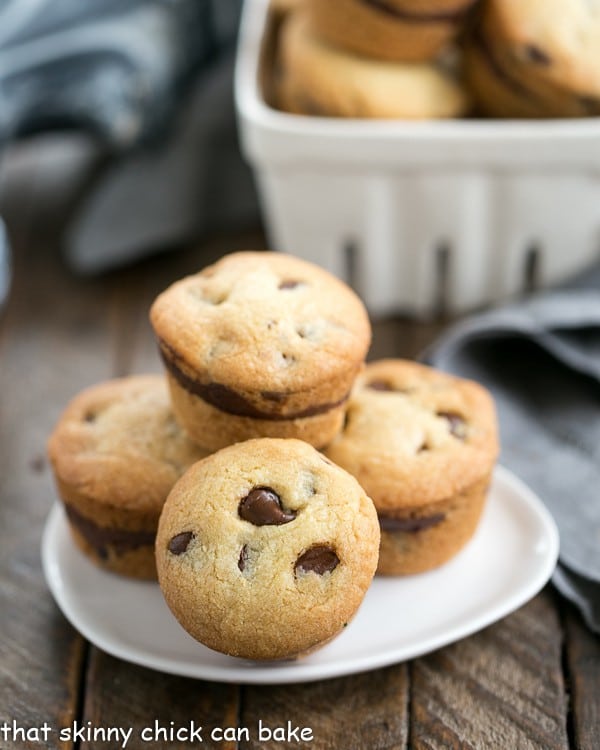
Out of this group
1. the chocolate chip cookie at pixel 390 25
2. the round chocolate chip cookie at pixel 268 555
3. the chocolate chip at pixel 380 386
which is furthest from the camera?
the chocolate chip cookie at pixel 390 25

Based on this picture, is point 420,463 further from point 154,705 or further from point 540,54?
point 540,54

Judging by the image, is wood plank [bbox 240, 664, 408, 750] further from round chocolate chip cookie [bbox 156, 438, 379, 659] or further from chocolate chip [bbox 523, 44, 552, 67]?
chocolate chip [bbox 523, 44, 552, 67]

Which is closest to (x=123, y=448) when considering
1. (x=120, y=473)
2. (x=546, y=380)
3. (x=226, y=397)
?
(x=120, y=473)

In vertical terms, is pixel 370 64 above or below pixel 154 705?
above

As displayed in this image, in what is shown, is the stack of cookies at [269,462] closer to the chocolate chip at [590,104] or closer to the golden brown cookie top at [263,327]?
the golden brown cookie top at [263,327]

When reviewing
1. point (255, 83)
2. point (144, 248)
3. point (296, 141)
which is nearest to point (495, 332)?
point (296, 141)

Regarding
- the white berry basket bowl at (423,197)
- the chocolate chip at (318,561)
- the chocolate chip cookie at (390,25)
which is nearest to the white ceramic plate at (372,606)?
the chocolate chip at (318,561)
